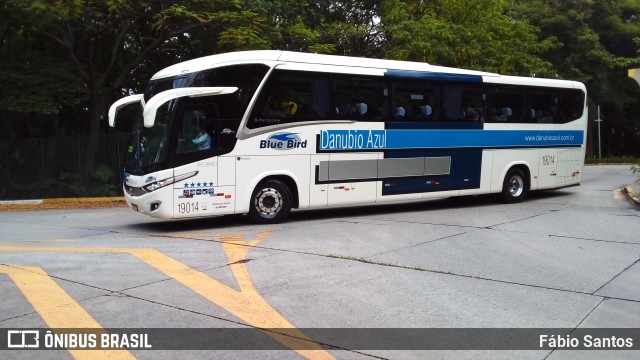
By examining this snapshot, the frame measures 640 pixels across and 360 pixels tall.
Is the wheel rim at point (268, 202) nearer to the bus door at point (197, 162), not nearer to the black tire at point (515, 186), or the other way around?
the bus door at point (197, 162)

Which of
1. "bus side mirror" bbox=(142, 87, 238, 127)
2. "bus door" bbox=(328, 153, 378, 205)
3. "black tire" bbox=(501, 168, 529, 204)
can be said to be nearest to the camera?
"bus side mirror" bbox=(142, 87, 238, 127)

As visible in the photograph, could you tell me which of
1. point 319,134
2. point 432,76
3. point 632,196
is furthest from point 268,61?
point 632,196

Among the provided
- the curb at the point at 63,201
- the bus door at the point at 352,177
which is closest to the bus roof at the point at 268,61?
the bus door at the point at 352,177

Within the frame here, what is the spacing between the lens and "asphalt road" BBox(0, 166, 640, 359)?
5.56m

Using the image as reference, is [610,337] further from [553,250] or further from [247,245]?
[247,245]

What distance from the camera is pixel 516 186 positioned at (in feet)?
55.2

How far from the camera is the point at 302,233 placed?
36.4 feet

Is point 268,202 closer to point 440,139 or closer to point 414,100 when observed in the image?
point 414,100

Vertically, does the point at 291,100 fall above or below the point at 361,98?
below

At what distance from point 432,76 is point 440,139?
5.04ft

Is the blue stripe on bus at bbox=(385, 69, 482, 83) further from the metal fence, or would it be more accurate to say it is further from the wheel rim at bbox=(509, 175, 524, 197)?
the metal fence

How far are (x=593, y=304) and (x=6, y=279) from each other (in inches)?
271

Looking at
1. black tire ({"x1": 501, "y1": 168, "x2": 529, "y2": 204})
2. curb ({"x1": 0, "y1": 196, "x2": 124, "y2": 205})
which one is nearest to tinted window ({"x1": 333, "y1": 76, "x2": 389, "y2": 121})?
black tire ({"x1": 501, "y1": 168, "x2": 529, "y2": 204})

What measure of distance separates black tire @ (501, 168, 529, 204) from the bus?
0.03 metres
